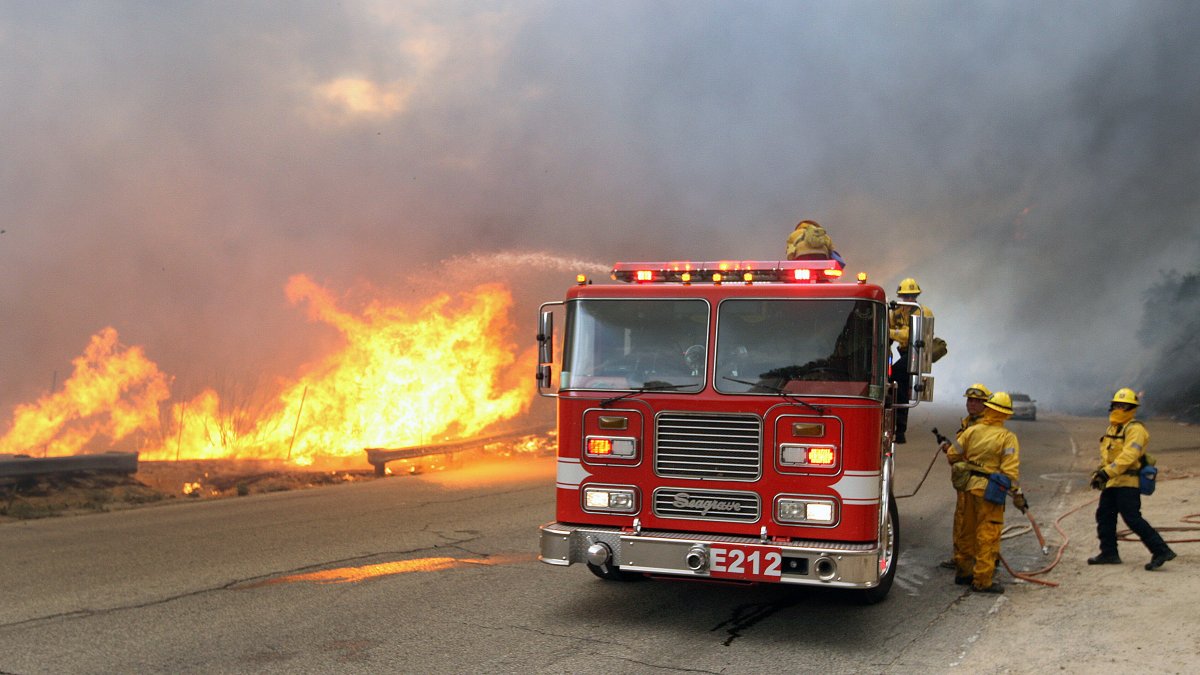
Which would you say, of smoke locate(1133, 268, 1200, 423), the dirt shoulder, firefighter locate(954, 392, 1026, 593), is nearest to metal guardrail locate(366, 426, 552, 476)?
the dirt shoulder

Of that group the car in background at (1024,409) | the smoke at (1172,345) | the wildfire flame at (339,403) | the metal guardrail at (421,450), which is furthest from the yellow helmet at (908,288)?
the smoke at (1172,345)

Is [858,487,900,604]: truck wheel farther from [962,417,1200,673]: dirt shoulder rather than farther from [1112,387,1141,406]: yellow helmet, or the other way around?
[1112,387,1141,406]: yellow helmet

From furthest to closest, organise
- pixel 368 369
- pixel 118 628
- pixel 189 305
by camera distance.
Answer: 1. pixel 189 305
2. pixel 368 369
3. pixel 118 628

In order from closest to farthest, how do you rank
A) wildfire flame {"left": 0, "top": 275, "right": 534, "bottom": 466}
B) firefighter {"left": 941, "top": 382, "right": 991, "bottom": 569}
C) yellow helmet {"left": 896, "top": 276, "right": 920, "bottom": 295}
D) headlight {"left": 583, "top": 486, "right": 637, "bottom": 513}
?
1. headlight {"left": 583, "top": 486, "right": 637, "bottom": 513}
2. firefighter {"left": 941, "top": 382, "right": 991, "bottom": 569}
3. yellow helmet {"left": 896, "top": 276, "right": 920, "bottom": 295}
4. wildfire flame {"left": 0, "top": 275, "right": 534, "bottom": 466}

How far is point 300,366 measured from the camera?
26.5m

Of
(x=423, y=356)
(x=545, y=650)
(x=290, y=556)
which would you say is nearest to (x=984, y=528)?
(x=545, y=650)

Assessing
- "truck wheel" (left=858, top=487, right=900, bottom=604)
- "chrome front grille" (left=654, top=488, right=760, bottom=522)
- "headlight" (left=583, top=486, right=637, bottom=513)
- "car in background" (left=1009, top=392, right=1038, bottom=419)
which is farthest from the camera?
"car in background" (left=1009, top=392, right=1038, bottom=419)

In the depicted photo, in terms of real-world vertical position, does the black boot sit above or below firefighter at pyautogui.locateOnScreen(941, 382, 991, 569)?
below

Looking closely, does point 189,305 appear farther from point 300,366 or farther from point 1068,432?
point 1068,432

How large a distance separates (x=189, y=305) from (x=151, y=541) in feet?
71.0

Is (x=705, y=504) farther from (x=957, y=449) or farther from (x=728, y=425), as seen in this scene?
(x=957, y=449)

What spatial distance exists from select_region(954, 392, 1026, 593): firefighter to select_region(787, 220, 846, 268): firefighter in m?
1.78

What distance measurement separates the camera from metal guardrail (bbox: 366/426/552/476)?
16500 millimetres

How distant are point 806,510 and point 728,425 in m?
0.73
